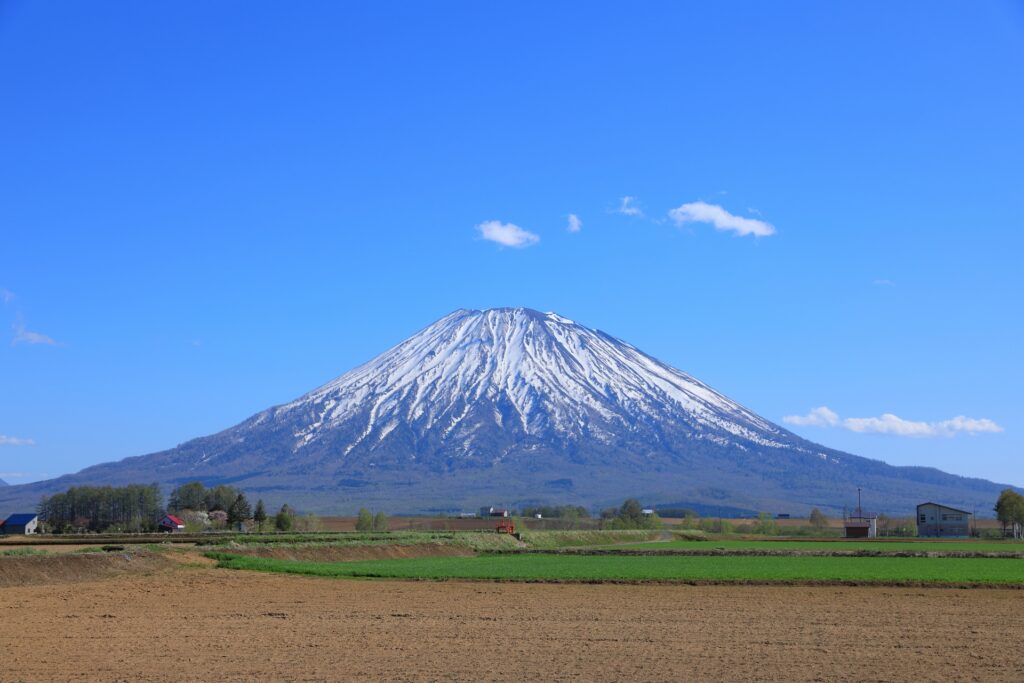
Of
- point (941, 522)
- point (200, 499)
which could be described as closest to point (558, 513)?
point (200, 499)

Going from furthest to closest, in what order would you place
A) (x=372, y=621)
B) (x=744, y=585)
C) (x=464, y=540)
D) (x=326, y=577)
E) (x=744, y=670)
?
(x=464, y=540) < (x=326, y=577) < (x=744, y=585) < (x=372, y=621) < (x=744, y=670)

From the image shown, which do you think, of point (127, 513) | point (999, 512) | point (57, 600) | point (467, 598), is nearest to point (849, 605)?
point (467, 598)

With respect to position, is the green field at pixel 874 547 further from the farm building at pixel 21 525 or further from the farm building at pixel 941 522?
the farm building at pixel 21 525

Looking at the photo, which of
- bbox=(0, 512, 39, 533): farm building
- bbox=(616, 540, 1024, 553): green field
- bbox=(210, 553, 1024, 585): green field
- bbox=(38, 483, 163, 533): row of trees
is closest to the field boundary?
bbox=(616, 540, 1024, 553): green field

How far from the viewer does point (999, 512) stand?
102m

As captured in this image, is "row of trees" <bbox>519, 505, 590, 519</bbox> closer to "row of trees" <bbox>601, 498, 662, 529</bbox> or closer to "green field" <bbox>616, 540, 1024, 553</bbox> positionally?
"row of trees" <bbox>601, 498, 662, 529</bbox>

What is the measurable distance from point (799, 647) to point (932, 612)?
7824mm

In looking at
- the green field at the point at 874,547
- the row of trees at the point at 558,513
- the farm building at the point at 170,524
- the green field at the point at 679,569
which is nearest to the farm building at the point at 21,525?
the farm building at the point at 170,524

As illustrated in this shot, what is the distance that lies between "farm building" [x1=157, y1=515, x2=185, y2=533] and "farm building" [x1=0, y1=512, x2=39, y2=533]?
10.1 meters

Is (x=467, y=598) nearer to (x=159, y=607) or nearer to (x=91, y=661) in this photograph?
(x=159, y=607)

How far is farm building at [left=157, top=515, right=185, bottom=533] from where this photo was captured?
9375 cm

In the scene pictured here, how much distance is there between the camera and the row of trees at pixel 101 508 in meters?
109

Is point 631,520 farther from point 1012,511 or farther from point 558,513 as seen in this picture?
point 1012,511

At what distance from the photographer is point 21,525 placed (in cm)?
9369
